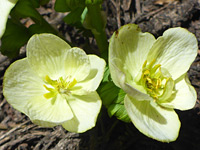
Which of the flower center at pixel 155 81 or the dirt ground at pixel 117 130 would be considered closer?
the flower center at pixel 155 81

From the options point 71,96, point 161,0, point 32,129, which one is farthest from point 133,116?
point 161,0

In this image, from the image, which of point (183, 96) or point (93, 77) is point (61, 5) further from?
point (183, 96)

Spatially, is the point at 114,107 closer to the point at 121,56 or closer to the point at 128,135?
the point at 121,56

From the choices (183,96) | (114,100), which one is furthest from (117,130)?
(183,96)

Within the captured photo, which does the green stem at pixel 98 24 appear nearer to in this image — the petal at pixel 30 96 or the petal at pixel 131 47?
the petal at pixel 131 47

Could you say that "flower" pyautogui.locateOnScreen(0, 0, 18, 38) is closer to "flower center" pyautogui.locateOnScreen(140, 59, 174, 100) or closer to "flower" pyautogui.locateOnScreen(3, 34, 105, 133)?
"flower" pyautogui.locateOnScreen(3, 34, 105, 133)

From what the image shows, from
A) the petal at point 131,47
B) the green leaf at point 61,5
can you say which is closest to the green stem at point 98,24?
the green leaf at point 61,5
